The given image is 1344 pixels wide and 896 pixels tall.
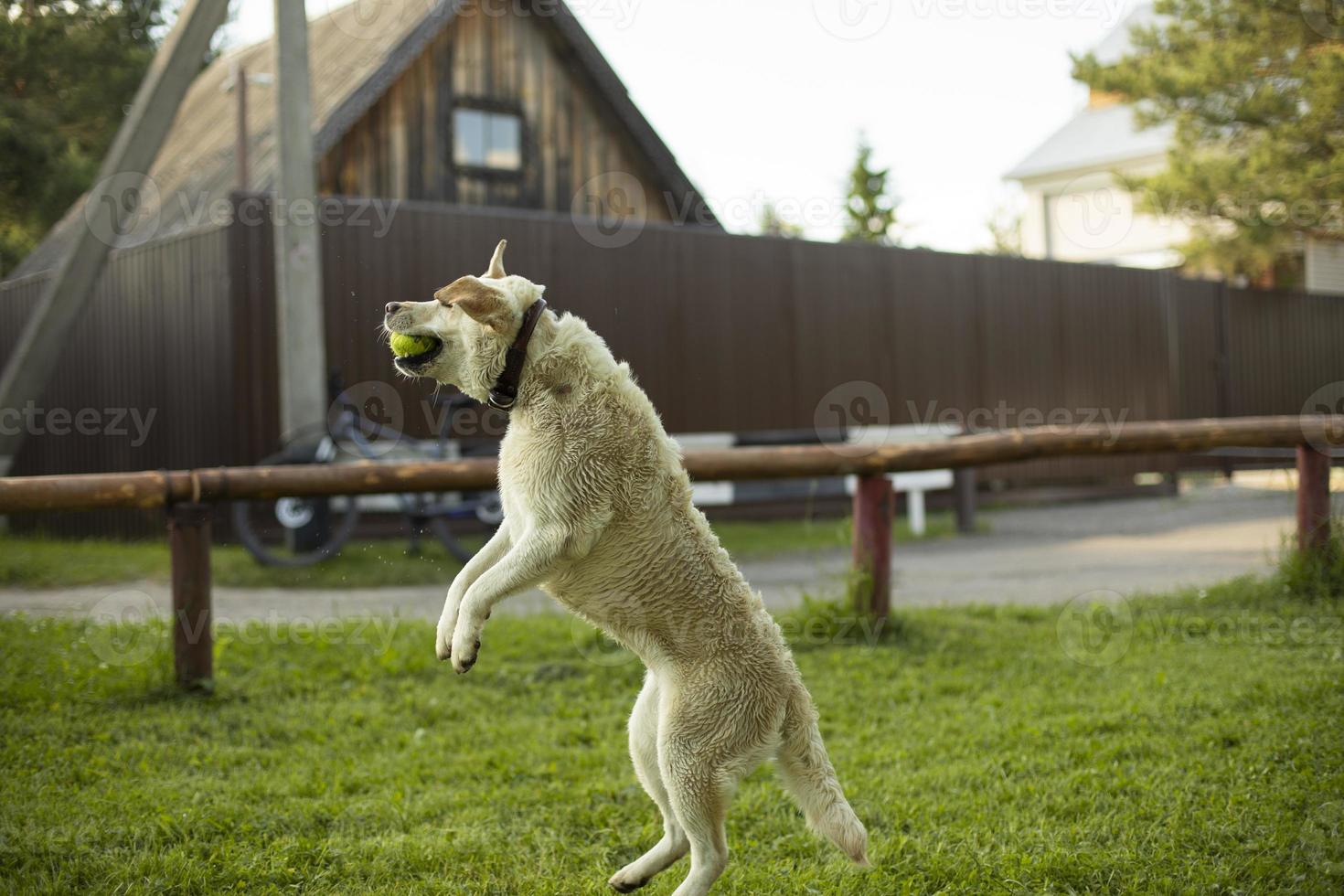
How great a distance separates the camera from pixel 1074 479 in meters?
16.9

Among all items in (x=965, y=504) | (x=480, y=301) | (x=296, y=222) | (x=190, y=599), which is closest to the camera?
(x=480, y=301)

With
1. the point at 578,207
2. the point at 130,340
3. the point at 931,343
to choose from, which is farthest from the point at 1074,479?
the point at 130,340

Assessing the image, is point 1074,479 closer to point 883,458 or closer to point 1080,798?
point 883,458

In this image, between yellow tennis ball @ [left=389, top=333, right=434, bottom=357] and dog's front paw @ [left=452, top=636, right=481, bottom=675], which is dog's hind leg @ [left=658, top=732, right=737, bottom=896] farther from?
yellow tennis ball @ [left=389, top=333, right=434, bottom=357]

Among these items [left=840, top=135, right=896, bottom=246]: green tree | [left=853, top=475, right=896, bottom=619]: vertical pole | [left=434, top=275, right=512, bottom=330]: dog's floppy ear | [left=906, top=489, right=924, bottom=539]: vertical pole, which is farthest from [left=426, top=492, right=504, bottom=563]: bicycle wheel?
[left=840, top=135, right=896, bottom=246]: green tree

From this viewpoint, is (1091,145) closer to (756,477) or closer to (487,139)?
(487,139)

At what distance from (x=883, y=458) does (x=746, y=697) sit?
12.3 feet

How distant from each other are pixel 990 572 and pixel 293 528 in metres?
5.63

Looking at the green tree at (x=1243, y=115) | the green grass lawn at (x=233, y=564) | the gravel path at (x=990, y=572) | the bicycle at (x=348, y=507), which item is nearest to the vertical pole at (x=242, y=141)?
the green grass lawn at (x=233, y=564)

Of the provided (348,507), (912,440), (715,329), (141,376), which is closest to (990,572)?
(912,440)

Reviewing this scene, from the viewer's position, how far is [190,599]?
526 cm

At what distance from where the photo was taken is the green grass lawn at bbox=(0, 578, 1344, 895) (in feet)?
11.3

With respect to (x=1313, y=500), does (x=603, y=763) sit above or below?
below

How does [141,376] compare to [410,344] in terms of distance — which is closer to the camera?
[410,344]
